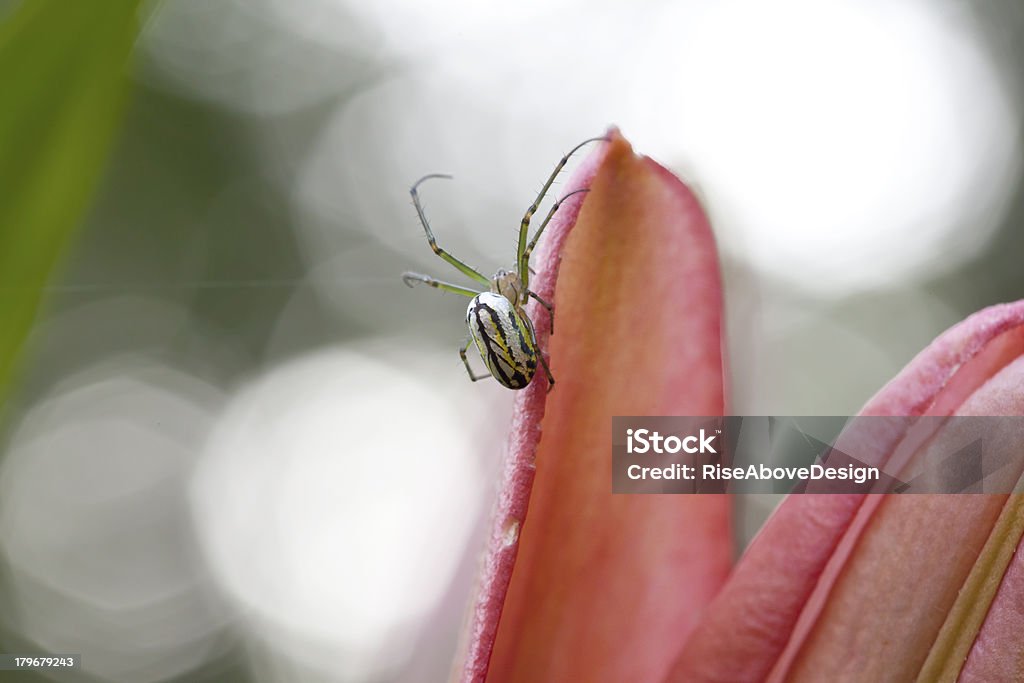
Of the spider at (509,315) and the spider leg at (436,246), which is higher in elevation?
the spider leg at (436,246)

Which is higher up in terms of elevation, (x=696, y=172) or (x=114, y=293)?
(x=114, y=293)

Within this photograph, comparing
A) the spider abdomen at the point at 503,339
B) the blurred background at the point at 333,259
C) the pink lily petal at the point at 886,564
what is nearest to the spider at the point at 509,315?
the spider abdomen at the point at 503,339

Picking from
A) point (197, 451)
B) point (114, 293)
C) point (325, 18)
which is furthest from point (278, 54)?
point (197, 451)

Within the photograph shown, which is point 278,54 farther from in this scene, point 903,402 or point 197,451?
point 903,402

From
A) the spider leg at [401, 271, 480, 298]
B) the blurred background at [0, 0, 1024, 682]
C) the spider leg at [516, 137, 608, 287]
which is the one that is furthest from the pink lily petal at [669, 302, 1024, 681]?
the blurred background at [0, 0, 1024, 682]

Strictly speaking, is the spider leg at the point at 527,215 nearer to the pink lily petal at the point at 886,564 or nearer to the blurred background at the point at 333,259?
the pink lily petal at the point at 886,564

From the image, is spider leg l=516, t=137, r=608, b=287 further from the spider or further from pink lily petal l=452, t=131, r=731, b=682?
pink lily petal l=452, t=131, r=731, b=682

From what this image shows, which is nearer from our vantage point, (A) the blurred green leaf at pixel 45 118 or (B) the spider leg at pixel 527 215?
(A) the blurred green leaf at pixel 45 118
